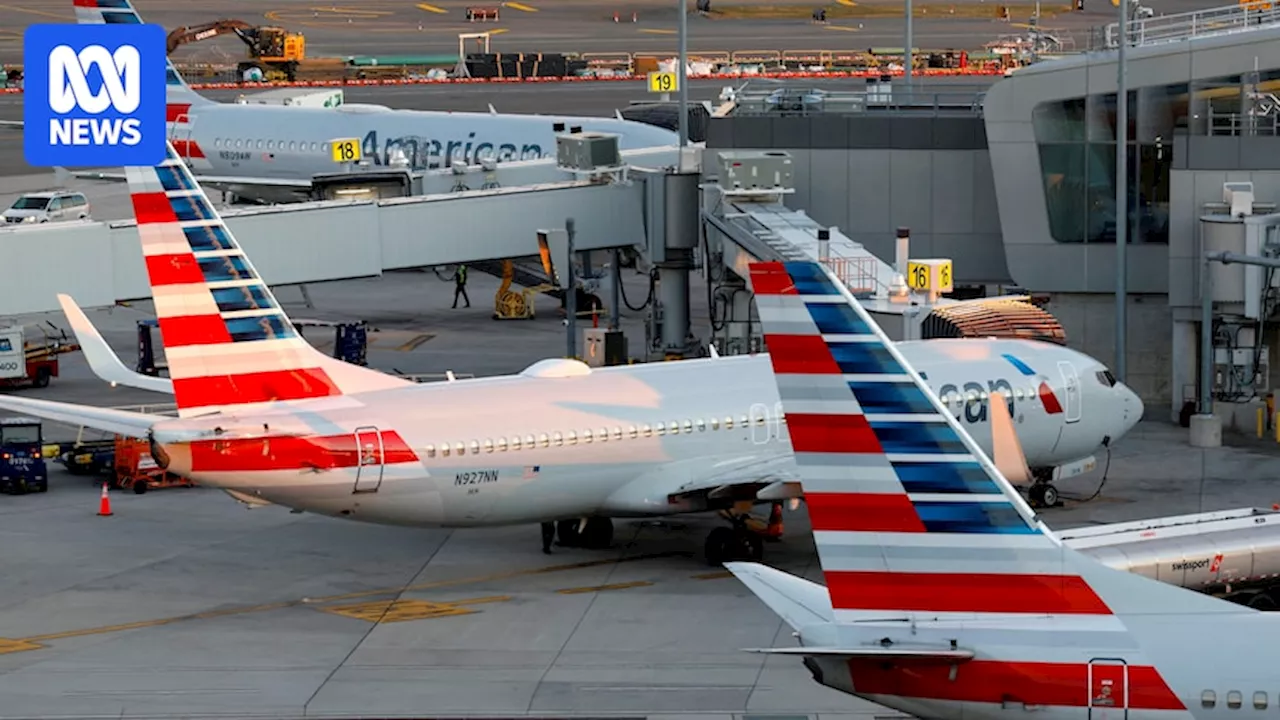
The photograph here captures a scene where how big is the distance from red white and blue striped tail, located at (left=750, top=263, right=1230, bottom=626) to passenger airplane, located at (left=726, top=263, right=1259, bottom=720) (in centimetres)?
1

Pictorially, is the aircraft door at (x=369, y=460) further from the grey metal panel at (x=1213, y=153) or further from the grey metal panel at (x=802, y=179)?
the grey metal panel at (x=802, y=179)

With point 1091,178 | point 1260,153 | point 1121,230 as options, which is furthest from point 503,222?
point 1260,153

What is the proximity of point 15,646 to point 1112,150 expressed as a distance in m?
30.6

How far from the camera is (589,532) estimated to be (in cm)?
4312

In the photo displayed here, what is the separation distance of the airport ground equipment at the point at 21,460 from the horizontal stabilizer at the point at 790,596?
27275 mm

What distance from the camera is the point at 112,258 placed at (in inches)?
2085

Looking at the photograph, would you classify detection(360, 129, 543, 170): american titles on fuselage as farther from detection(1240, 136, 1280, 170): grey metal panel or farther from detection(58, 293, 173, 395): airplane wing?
detection(58, 293, 173, 395): airplane wing

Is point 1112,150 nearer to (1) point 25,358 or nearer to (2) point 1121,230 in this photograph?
(2) point 1121,230

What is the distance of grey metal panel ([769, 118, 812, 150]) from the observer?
2365 inches

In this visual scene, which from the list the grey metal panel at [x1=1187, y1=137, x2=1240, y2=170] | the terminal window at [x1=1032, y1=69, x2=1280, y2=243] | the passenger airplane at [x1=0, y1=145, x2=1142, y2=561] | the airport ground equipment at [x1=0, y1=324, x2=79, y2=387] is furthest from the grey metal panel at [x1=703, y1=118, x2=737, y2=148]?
the passenger airplane at [x1=0, y1=145, x2=1142, y2=561]

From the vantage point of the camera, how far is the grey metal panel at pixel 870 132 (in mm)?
59719

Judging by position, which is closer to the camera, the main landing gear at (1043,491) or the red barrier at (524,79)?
the main landing gear at (1043,491)

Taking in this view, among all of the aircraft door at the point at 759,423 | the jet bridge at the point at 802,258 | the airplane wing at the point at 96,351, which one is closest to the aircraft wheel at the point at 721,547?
the aircraft door at the point at 759,423

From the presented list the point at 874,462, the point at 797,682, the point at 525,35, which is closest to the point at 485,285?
the point at 797,682
